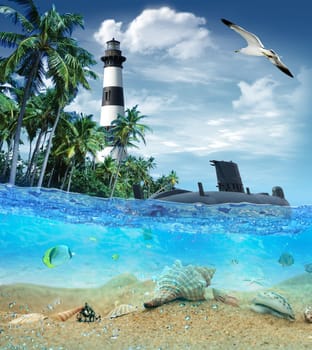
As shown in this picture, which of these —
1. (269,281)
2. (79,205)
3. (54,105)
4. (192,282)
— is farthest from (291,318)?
(54,105)

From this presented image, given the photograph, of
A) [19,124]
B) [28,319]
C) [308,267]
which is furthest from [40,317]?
[19,124]

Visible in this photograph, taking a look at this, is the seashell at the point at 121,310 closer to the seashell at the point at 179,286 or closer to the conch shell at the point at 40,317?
the seashell at the point at 179,286

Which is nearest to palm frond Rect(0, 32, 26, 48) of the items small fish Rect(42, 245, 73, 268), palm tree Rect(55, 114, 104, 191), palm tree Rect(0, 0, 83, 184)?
palm tree Rect(0, 0, 83, 184)

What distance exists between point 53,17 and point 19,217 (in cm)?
1187

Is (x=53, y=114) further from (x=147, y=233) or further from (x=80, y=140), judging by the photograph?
(x=147, y=233)

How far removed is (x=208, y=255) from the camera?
13523 mm

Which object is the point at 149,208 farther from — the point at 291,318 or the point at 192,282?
the point at 291,318

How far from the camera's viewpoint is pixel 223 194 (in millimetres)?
13039

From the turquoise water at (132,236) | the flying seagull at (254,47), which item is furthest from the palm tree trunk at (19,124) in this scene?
the flying seagull at (254,47)

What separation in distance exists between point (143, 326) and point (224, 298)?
2.11 meters

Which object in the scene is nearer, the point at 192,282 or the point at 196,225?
the point at 192,282

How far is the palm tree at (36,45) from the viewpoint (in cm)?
2009

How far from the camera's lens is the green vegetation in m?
20.8

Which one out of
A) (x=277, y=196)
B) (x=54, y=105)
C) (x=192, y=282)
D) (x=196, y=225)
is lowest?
(x=192, y=282)
